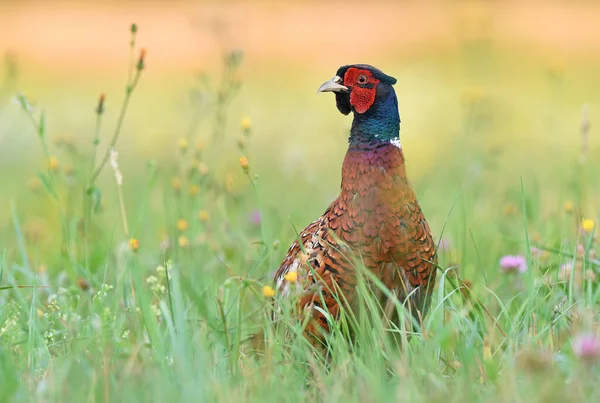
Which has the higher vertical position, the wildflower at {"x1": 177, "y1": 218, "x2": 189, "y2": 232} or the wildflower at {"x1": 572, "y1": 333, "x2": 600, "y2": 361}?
the wildflower at {"x1": 572, "y1": 333, "x2": 600, "y2": 361}

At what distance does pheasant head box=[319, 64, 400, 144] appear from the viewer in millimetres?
3691

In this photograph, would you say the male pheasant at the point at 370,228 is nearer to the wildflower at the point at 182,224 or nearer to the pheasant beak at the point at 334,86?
the pheasant beak at the point at 334,86

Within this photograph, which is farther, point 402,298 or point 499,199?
point 499,199

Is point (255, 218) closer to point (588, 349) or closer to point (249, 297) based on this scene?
point (249, 297)

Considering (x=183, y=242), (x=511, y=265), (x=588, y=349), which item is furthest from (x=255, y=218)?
(x=588, y=349)

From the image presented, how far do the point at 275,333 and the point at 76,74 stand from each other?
38.2 ft

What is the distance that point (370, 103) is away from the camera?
3713mm

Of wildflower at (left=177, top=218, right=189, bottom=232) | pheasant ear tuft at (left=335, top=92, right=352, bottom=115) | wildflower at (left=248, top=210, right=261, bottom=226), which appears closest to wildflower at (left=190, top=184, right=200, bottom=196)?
wildflower at (left=177, top=218, right=189, bottom=232)

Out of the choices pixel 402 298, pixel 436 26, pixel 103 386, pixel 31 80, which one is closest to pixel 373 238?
pixel 402 298

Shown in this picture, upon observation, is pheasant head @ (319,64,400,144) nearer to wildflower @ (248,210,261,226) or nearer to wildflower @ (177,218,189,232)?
wildflower @ (177,218,189,232)

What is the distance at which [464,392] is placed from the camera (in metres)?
2.73

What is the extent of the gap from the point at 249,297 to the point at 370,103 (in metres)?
1.16

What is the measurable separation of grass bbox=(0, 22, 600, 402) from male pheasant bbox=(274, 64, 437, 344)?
0.35ft

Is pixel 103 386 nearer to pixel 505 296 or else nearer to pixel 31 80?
pixel 505 296
